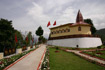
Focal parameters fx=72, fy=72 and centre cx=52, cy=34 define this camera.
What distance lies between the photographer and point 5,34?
61.5 ft

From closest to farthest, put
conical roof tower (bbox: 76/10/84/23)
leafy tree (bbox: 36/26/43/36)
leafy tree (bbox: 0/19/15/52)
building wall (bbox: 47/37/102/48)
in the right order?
1. leafy tree (bbox: 0/19/15/52)
2. building wall (bbox: 47/37/102/48)
3. conical roof tower (bbox: 76/10/84/23)
4. leafy tree (bbox: 36/26/43/36)

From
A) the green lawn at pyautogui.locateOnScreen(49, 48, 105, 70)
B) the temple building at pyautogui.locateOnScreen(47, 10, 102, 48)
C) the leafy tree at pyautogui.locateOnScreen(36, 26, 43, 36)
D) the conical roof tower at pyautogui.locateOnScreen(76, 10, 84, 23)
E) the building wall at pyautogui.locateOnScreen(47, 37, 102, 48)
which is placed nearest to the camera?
the green lawn at pyautogui.locateOnScreen(49, 48, 105, 70)

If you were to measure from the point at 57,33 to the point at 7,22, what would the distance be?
2001 centimetres

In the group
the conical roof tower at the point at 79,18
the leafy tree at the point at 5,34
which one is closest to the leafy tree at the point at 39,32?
the conical roof tower at the point at 79,18

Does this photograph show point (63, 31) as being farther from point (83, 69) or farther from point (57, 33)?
point (83, 69)

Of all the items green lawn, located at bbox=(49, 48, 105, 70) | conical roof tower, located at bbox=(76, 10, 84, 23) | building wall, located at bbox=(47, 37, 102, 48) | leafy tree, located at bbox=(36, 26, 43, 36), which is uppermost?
conical roof tower, located at bbox=(76, 10, 84, 23)

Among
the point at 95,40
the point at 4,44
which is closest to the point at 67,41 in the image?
the point at 95,40

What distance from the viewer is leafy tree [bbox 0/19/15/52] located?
724 inches

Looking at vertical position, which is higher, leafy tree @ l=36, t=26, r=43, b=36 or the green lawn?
leafy tree @ l=36, t=26, r=43, b=36

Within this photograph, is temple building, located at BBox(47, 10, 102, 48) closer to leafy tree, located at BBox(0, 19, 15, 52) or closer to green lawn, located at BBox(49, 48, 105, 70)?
green lawn, located at BBox(49, 48, 105, 70)

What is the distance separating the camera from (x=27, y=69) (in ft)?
21.3

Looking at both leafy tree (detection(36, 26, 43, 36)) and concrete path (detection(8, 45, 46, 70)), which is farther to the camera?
leafy tree (detection(36, 26, 43, 36))

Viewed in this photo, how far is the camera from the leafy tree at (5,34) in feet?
60.3

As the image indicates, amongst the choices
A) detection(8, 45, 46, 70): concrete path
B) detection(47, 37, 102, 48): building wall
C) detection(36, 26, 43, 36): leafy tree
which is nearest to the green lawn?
detection(8, 45, 46, 70): concrete path
